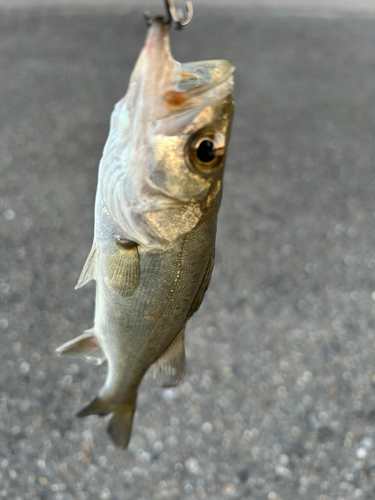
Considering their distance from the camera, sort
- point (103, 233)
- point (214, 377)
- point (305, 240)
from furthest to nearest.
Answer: point (305, 240) → point (214, 377) → point (103, 233)

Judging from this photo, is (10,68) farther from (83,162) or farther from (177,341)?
(177,341)

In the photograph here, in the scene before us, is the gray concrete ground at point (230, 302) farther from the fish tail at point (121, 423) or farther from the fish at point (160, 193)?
the fish at point (160, 193)

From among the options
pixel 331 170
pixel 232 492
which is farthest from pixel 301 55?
pixel 232 492

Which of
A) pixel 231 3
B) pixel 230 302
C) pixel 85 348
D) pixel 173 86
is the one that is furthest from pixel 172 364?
pixel 231 3

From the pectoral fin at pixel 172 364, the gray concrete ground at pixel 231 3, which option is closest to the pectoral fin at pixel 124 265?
the pectoral fin at pixel 172 364

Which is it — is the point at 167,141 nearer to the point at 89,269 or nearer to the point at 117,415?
the point at 89,269
